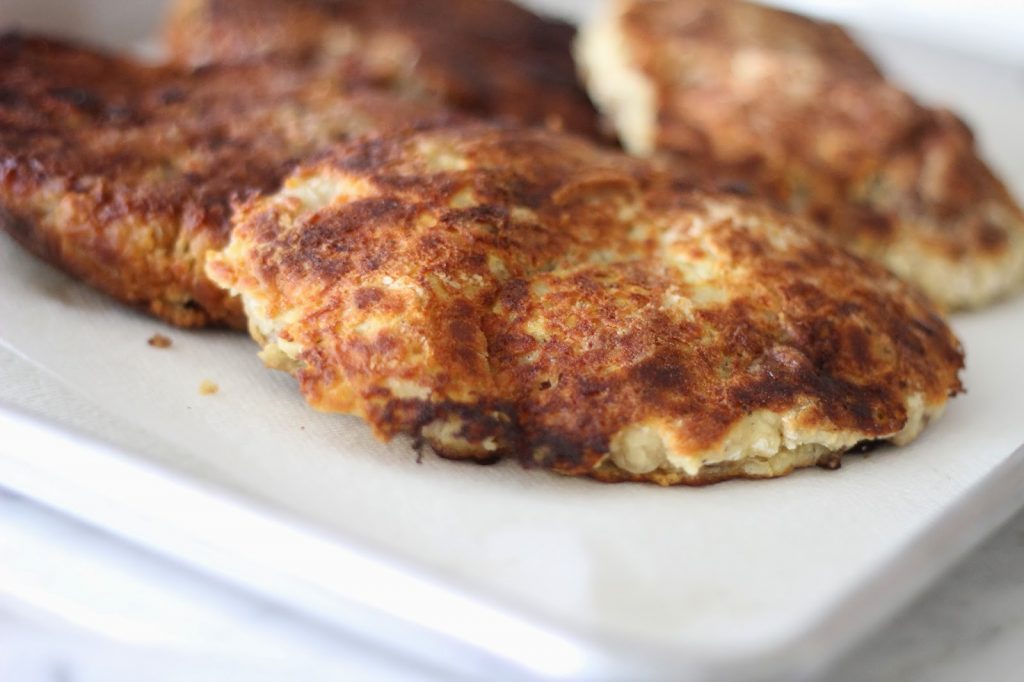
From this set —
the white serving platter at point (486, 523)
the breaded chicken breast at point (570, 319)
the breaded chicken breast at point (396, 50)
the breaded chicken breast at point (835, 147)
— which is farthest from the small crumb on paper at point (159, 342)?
the breaded chicken breast at point (835, 147)

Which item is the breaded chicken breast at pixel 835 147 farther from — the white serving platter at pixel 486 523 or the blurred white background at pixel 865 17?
the white serving platter at pixel 486 523

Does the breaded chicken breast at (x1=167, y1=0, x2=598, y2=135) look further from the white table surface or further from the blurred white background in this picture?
the white table surface

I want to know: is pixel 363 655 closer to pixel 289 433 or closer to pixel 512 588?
pixel 512 588

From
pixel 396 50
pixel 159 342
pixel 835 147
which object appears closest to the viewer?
pixel 159 342

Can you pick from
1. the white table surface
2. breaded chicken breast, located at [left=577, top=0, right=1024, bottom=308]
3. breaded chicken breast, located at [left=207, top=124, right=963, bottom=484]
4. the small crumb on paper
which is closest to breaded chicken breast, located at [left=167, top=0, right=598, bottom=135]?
breaded chicken breast, located at [left=577, top=0, right=1024, bottom=308]

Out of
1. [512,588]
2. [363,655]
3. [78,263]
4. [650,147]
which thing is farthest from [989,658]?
[78,263]

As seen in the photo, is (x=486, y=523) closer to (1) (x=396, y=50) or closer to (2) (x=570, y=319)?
(2) (x=570, y=319)

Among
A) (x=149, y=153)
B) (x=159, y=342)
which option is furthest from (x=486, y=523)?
(x=149, y=153)
